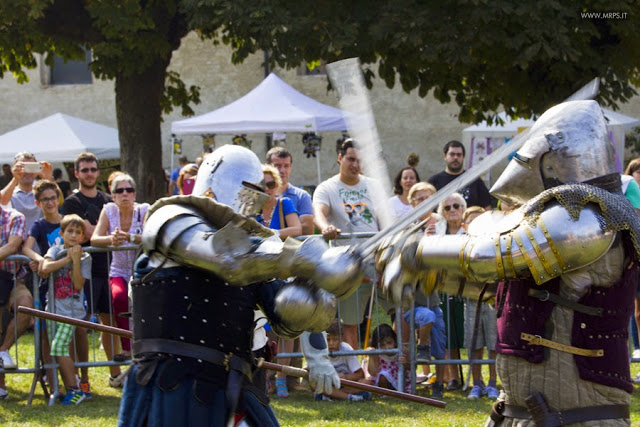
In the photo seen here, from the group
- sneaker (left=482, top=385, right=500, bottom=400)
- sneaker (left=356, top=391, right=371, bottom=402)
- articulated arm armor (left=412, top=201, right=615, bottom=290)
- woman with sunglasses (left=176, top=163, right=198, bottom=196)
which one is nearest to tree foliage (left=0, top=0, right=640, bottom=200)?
woman with sunglasses (left=176, top=163, right=198, bottom=196)

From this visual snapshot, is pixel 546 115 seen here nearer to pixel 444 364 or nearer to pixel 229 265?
pixel 229 265

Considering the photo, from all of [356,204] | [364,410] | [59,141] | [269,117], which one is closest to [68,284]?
[356,204]

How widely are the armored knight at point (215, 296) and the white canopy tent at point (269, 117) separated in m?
10.0

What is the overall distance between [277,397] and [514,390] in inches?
144

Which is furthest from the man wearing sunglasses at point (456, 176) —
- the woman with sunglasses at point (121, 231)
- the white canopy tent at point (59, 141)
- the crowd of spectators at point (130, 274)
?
the white canopy tent at point (59, 141)

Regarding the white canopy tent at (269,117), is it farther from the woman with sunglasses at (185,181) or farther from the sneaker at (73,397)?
the sneaker at (73,397)

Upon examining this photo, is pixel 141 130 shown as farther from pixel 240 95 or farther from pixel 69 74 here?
pixel 69 74

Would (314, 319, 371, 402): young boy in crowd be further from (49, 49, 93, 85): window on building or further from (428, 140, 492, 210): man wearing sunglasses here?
(49, 49, 93, 85): window on building

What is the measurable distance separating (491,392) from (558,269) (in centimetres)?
398

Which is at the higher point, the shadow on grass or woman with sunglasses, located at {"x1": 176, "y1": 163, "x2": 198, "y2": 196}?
woman with sunglasses, located at {"x1": 176, "y1": 163, "x2": 198, "y2": 196}

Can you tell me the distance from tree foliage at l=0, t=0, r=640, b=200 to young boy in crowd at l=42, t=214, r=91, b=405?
3811mm

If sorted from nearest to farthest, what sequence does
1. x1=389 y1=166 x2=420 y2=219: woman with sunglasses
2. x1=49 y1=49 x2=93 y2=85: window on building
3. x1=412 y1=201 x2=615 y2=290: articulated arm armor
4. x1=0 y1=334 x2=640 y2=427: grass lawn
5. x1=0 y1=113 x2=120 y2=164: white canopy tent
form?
x1=412 y1=201 x2=615 y2=290: articulated arm armor, x1=0 y1=334 x2=640 y2=427: grass lawn, x1=389 y1=166 x2=420 y2=219: woman with sunglasses, x1=0 y1=113 x2=120 y2=164: white canopy tent, x1=49 y1=49 x2=93 y2=85: window on building

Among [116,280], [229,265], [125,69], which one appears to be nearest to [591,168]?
[229,265]

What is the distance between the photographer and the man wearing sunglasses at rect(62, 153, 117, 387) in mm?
7137
